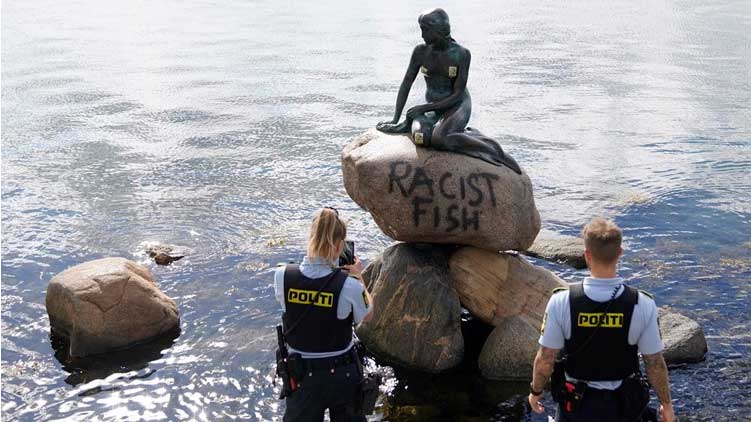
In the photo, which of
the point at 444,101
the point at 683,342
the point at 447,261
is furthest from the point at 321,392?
the point at 683,342

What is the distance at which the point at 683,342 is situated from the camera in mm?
11648

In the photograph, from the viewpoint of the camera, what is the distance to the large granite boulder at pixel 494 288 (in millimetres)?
12195

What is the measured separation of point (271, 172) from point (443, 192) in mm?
10060

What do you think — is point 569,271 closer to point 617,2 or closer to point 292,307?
point 292,307

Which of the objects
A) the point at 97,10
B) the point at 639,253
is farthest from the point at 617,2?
the point at 639,253

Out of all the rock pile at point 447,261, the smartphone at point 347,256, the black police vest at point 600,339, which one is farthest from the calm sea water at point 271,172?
the black police vest at point 600,339

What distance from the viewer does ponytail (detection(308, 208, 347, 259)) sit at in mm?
7434

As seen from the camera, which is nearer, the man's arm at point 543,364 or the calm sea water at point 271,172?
the man's arm at point 543,364

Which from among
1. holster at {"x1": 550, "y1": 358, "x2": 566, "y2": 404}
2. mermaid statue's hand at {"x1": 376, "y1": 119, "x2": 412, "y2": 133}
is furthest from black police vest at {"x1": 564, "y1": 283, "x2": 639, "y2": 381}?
mermaid statue's hand at {"x1": 376, "y1": 119, "x2": 412, "y2": 133}

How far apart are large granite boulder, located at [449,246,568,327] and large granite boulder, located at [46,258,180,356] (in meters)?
4.51

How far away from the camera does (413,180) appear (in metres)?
11.6

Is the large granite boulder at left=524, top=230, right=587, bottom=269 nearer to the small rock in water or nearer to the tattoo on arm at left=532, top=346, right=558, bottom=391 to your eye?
the small rock in water

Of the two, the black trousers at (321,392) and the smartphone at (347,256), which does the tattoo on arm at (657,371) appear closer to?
the black trousers at (321,392)

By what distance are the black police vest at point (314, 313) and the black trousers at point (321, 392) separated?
0.77 feet
